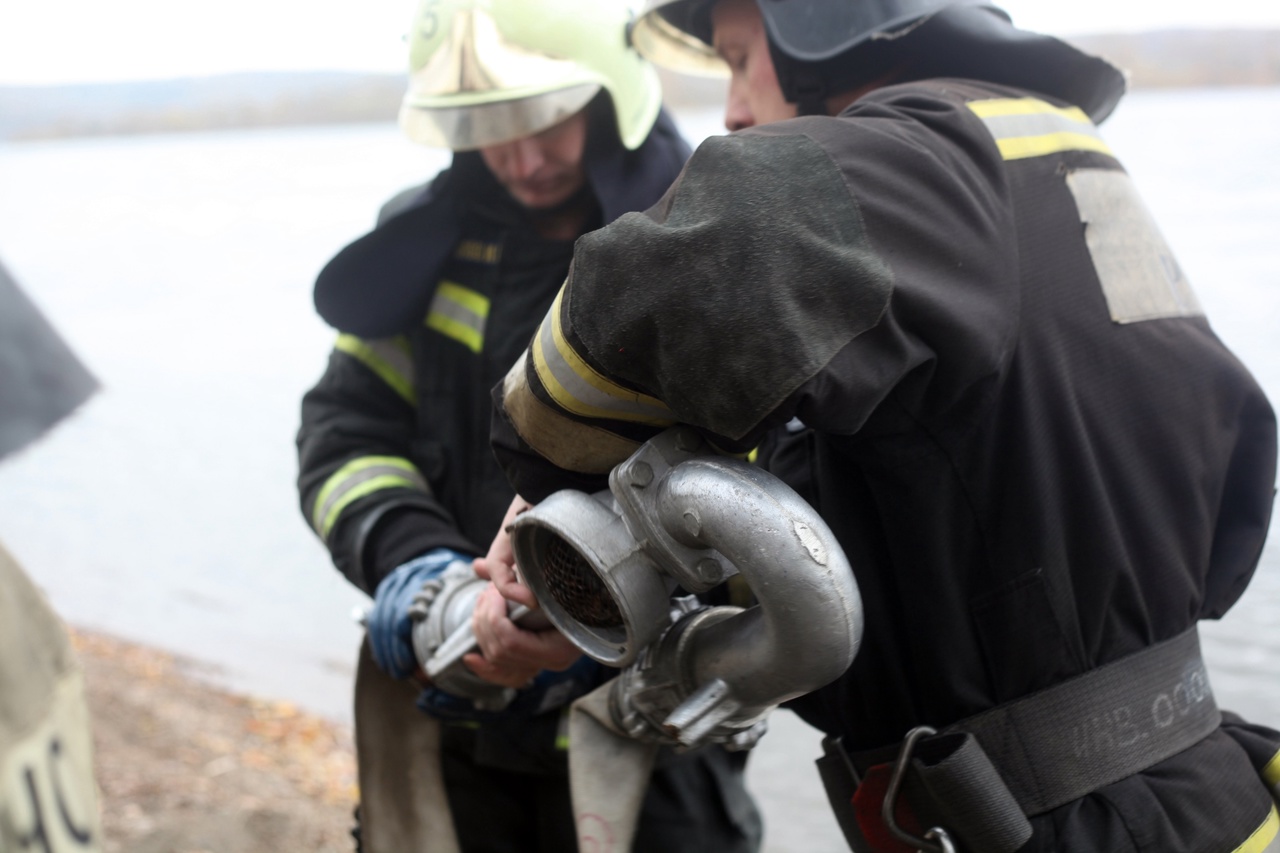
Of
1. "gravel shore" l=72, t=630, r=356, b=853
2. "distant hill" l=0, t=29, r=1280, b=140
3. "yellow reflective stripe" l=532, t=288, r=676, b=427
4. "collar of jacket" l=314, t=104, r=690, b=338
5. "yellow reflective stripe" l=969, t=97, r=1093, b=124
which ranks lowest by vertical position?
"gravel shore" l=72, t=630, r=356, b=853

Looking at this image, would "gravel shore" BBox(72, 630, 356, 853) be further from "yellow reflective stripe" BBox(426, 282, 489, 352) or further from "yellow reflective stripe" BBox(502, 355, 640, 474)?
"yellow reflective stripe" BBox(502, 355, 640, 474)

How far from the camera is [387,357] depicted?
223cm

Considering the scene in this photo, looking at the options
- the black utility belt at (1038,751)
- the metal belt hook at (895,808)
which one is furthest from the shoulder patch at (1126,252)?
the metal belt hook at (895,808)

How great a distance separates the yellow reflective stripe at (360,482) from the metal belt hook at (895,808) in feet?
3.82

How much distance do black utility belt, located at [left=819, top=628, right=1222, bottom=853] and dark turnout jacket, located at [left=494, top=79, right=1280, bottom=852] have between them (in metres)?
0.02

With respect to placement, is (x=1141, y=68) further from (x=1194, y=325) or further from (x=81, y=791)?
(x=81, y=791)

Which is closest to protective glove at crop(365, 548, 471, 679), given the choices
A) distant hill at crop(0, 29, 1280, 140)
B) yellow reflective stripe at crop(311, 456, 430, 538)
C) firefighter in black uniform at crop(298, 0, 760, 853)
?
firefighter in black uniform at crop(298, 0, 760, 853)

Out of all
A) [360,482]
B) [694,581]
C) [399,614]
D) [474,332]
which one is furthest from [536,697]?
[694,581]

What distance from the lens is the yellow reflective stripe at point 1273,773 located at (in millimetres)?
1343

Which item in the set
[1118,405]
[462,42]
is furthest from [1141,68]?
[1118,405]

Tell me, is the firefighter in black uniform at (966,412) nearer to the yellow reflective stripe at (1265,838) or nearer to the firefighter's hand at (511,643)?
the yellow reflective stripe at (1265,838)

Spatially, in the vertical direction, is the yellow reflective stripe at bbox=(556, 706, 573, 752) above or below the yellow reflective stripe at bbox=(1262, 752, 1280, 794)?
below

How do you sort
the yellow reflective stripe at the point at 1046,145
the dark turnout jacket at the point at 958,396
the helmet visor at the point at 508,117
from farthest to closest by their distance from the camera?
1. the helmet visor at the point at 508,117
2. the yellow reflective stripe at the point at 1046,145
3. the dark turnout jacket at the point at 958,396

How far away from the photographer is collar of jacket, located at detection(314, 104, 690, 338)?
2096 millimetres
